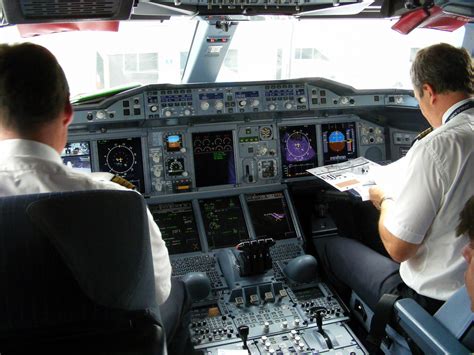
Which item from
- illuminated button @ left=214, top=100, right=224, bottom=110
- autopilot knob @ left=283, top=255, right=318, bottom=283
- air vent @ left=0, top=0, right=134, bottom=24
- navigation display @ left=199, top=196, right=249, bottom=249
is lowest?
autopilot knob @ left=283, top=255, right=318, bottom=283

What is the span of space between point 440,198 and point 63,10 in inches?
69.2

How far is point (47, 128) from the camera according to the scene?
1.61 meters

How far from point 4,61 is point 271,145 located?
2910mm

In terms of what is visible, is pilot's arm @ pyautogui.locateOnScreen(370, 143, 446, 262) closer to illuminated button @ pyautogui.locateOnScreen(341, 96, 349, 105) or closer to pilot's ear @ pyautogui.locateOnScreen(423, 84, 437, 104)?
pilot's ear @ pyautogui.locateOnScreen(423, 84, 437, 104)

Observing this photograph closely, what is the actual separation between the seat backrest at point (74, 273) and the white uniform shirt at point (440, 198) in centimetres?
120

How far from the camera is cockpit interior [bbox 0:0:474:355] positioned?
10.4 ft

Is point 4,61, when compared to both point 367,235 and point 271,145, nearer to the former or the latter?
point 271,145

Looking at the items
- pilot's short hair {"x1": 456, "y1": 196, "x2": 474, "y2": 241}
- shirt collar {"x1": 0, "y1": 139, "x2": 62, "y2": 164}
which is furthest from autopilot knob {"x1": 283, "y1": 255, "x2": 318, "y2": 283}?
shirt collar {"x1": 0, "y1": 139, "x2": 62, "y2": 164}

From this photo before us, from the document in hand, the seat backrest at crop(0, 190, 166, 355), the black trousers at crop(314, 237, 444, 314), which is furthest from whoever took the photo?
the document in hand

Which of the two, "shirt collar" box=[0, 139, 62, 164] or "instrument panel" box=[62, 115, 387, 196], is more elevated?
"shirt collar" box=[0, 139, 62, 164]

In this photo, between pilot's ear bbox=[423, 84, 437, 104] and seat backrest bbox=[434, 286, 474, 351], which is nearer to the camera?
seat backrest bbox=[434, 286, 474, 351]

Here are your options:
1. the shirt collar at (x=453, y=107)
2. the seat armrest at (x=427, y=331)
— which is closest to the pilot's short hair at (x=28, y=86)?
the seat armrest at (x=427, y=331)

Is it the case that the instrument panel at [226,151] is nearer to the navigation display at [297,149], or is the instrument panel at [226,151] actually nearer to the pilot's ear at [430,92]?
the navigation display at [297,149]

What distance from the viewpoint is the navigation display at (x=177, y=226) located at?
387 cm
